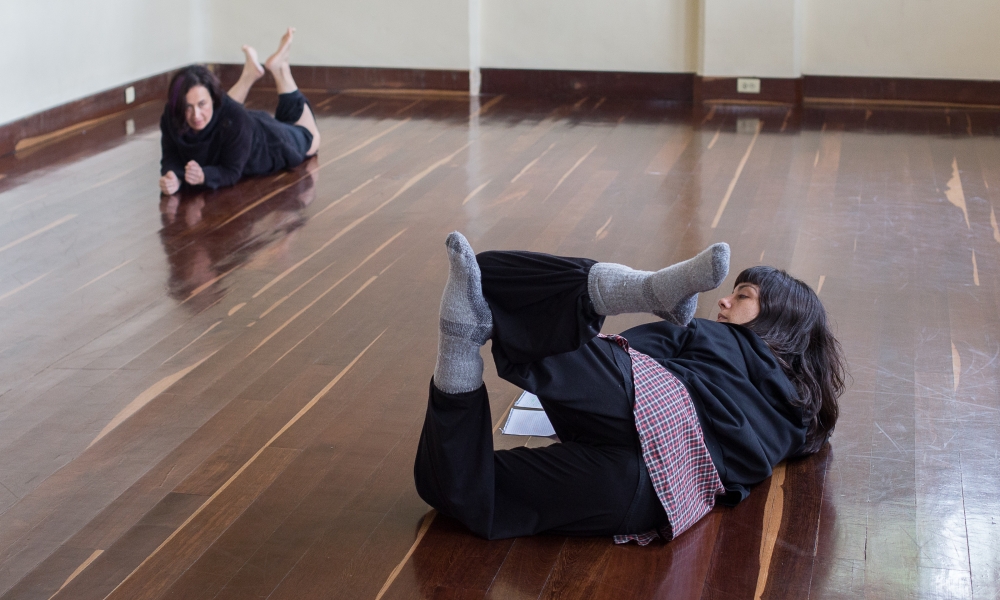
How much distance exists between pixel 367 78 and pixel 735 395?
201 inches

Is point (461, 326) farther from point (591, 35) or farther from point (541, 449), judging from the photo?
point (591, 35)

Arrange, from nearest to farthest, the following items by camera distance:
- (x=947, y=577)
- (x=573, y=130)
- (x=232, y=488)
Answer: (x=947, y=577) < (x=232, y=488) < (x=573, y=130)

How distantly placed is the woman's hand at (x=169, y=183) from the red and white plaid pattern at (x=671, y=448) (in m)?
2.88

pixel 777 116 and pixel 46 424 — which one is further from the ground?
pixel 777 116

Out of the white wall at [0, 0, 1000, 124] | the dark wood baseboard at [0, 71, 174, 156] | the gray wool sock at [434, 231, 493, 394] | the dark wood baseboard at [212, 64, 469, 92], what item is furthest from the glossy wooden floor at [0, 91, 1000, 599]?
the dark wood baseboard at [212, 64, 469, 92]

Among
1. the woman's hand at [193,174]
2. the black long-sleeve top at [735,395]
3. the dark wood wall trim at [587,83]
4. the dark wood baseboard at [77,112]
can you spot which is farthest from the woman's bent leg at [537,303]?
the dark wood wall trim at [587,83]

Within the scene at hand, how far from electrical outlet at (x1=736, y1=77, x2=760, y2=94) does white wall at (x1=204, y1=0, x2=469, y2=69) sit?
1.63 m

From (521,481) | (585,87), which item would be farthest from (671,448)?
(585,87)

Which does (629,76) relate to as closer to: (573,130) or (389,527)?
(573,130)

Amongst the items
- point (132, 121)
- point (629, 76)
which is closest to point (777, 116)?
point (629, 76)

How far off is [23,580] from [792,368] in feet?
4.96

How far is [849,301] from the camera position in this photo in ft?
10.3

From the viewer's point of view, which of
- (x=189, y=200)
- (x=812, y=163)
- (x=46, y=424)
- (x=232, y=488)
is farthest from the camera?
(x=812, y=163)

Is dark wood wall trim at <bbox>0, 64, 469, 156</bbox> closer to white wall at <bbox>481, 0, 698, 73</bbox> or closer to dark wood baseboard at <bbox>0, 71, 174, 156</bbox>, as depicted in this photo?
dark wood baseboard at <bbox>0, 71, 174, 156</bbox>
